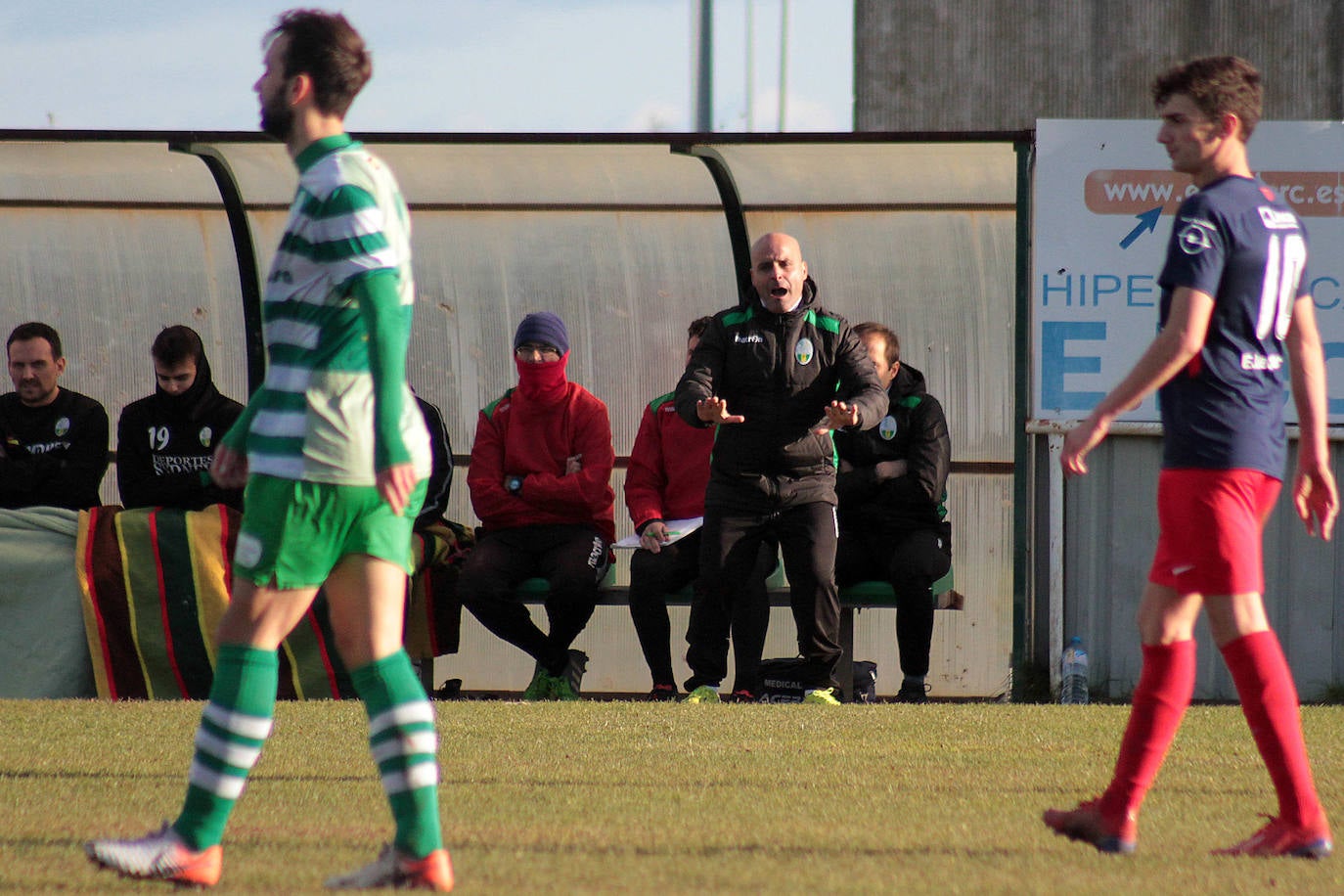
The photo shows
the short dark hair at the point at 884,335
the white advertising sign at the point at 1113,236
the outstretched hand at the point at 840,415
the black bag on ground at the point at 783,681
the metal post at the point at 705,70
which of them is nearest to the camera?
the outstretched hand at the point at 840,415

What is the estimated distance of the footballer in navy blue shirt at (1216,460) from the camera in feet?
11.6

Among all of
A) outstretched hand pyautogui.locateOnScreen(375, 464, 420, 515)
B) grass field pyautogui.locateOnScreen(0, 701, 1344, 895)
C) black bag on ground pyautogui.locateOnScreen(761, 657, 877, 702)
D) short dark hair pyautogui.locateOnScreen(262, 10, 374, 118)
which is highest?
short dark hair pyautogui.locateOnScreen(262, 10, 374, 118)

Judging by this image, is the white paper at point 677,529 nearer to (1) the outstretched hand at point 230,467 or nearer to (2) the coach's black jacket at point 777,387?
(2) the coach's black jacket at point 777,387

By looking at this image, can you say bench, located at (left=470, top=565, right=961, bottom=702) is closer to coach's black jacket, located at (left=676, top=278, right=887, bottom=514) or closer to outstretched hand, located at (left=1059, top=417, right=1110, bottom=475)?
coach's black jacket, located at (left=676, top=278, right=887, bottom=514)

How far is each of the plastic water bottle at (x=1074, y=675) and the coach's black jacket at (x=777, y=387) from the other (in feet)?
4.77

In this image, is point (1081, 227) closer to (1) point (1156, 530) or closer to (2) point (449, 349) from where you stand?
(1) point (1156, 530)

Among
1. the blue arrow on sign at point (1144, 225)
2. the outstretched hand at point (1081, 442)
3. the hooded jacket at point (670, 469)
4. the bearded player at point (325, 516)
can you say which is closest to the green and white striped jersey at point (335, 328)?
the bearded player at point (325, 516)

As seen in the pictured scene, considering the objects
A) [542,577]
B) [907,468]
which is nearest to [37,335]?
[542,577]

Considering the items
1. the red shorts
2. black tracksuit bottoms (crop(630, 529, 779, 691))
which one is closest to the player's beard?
the red shorts

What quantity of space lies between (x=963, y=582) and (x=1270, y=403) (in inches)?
214

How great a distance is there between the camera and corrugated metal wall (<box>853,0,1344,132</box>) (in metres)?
Answer: 23.9

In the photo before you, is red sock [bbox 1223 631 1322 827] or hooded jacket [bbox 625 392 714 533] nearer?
red sock [bbox 1223 631 1322 827]

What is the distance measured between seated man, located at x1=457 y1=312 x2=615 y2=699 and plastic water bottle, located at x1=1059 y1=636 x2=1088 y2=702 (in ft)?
7.35

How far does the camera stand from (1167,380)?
12.0 ft
